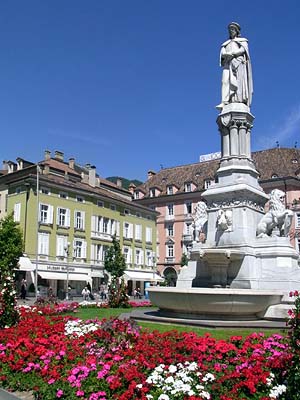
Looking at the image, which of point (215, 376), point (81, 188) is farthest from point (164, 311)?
point (81, 188)

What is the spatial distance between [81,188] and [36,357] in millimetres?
45919

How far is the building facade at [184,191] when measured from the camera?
62.3 m

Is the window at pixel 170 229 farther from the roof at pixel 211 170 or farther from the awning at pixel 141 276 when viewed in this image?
the awning at pixel 141 276

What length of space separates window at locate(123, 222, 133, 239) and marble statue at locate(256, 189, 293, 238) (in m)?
45.5

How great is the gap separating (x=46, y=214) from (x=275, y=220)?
36859 millimetres

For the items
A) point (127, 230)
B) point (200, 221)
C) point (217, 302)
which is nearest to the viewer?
point (217, 302)

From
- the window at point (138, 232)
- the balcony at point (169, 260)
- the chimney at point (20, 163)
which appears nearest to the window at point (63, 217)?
the chimney at point (20, 163)

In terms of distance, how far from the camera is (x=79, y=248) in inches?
2090

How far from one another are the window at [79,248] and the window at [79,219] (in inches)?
61.5

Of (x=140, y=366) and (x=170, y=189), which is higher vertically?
(x=170, y=189)

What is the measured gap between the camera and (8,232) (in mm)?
41312

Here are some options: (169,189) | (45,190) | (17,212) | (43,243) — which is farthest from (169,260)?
(17,212)

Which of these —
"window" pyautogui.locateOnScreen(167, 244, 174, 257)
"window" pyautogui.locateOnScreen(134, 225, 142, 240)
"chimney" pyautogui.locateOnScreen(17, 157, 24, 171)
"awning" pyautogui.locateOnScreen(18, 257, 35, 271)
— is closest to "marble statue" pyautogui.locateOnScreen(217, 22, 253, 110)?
"awning" pyautogui.locateOnScreen(18, 257, 35, 271)

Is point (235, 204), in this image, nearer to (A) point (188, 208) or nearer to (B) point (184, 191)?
(A) point (188, 208)
